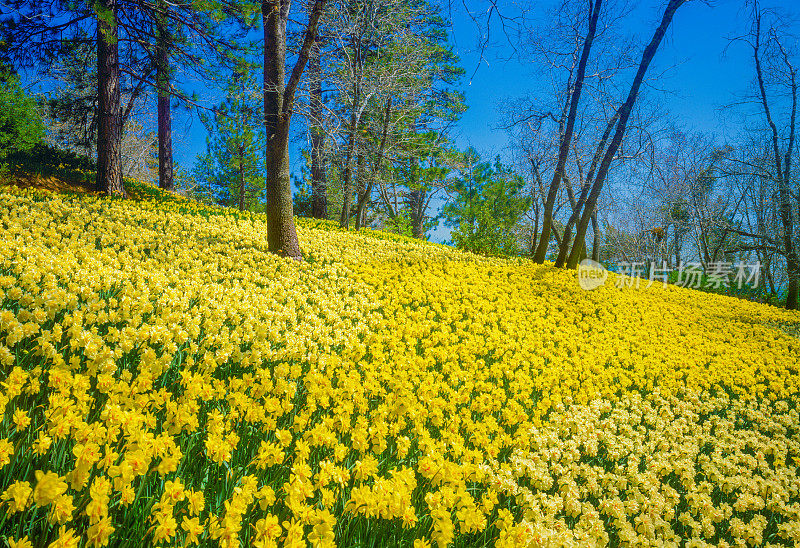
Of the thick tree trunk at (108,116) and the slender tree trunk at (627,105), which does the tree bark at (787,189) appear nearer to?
the slender tree trunk at (627,105)

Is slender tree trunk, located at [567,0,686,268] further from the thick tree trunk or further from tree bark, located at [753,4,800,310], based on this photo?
the thick tree trunk

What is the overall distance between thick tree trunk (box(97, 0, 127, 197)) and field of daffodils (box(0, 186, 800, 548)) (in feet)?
8.88

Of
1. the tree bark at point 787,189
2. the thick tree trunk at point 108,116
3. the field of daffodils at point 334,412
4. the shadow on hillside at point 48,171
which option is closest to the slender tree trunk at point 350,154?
the thick tree trunk at point 108,116

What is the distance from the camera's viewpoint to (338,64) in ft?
44.7

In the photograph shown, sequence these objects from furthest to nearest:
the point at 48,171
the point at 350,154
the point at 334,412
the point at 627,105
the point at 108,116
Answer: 1. the point at 350,154
2. the point at 627,105
3. the point at 48,171
4. the point at 108,116
5. the point at 334,412

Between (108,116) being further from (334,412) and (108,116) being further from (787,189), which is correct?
(787,189)

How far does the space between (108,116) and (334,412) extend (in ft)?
37.5

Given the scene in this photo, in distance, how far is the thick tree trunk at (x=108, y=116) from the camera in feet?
32.3

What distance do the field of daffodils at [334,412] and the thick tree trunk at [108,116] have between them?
271 cm

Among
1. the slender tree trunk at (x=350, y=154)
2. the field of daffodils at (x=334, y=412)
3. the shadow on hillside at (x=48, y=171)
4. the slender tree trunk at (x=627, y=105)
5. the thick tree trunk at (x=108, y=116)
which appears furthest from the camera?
the slender tree trunk at (x=350, y=154)

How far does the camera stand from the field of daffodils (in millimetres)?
1785

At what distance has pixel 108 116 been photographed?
398 inches

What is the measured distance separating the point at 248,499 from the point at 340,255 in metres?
7.64

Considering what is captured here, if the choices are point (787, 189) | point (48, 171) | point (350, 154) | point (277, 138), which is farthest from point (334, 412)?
point (787, 189)
